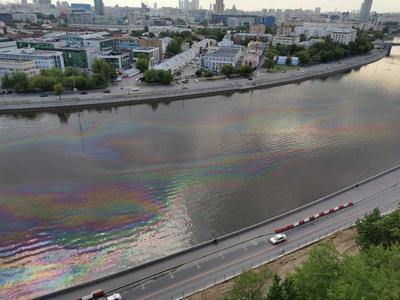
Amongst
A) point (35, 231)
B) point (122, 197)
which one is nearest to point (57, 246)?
point (35, 231)

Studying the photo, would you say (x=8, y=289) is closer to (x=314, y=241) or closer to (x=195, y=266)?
(x=195, y=266)

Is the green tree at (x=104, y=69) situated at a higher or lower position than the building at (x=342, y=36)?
lower

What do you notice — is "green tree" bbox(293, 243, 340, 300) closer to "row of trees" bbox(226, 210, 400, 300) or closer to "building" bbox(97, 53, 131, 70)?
"row of trees" bbox(226, 210, 400, 300)

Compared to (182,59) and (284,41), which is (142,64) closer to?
(182,59)

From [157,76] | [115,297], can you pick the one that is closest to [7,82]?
[157,76]

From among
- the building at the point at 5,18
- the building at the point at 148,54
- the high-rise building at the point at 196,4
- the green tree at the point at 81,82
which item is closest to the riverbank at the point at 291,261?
the green tree at the point at 81,82

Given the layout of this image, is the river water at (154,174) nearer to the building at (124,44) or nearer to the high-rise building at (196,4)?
the building at (124,44)
